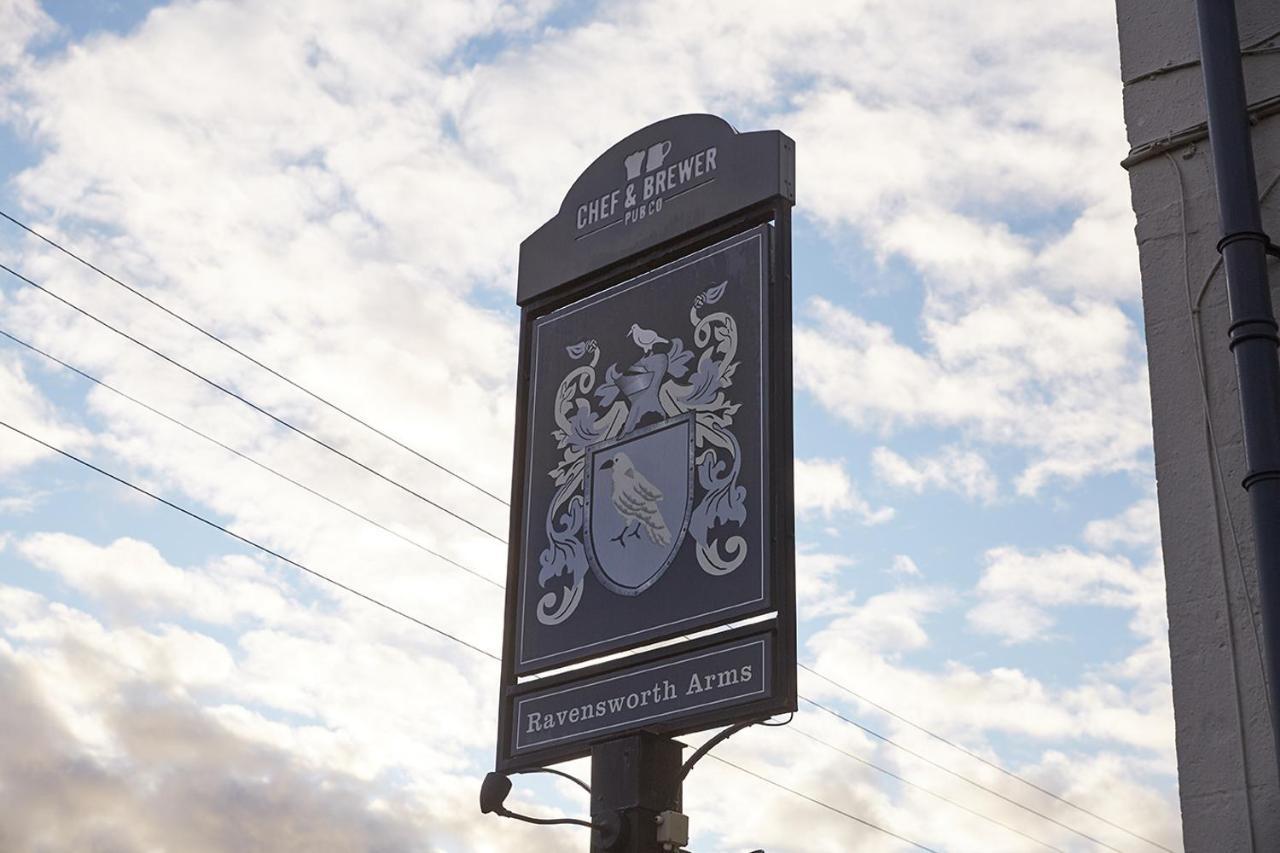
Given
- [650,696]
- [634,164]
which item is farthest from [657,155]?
[650,696]

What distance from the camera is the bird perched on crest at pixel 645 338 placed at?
9016 mm

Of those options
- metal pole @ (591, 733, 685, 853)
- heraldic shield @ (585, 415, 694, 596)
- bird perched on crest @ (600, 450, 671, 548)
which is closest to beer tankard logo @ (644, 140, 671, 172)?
heraldic shield @ (585, 415, 694, 596)

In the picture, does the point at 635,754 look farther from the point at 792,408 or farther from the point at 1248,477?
the point at 1248,477

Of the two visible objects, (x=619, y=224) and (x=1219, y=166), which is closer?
(x=1219, y=166)

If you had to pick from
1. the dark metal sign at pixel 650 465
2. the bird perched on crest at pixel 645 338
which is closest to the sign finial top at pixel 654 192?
the dark metal sign at pixel 650 465

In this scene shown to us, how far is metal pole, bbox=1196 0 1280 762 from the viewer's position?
5.93 m

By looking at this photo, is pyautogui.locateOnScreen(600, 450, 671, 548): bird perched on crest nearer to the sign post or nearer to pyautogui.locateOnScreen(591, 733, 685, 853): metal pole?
the sign post

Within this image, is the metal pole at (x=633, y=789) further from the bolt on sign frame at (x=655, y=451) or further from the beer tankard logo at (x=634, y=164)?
the beer tankard logo at (x=634, y=164)

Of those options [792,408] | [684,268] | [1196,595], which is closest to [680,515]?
[792,408]

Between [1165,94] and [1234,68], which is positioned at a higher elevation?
[1165,94]

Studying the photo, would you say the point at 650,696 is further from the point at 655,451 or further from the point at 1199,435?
the point at 1199,435

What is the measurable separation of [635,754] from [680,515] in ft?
3.87

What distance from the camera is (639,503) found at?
8.69 metres

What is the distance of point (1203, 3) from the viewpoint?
702 cm
